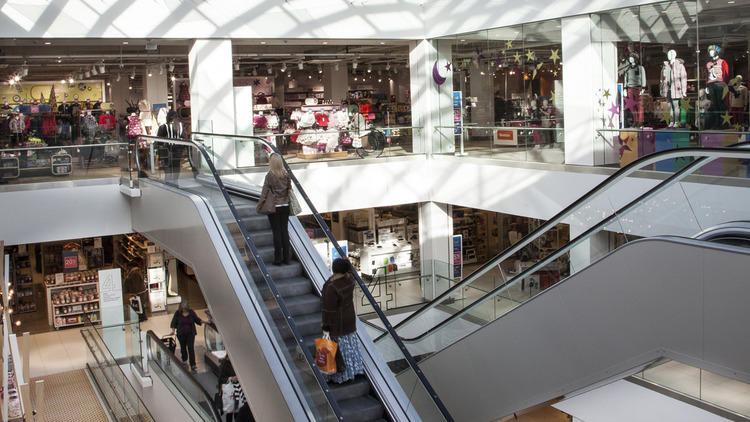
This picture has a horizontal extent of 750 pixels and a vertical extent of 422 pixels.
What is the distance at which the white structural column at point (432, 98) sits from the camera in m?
17.9

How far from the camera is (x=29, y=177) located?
1420cm

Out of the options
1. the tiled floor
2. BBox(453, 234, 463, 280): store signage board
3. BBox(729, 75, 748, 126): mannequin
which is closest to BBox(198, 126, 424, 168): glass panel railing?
BBox(453, 234, 463, 280): store signage board

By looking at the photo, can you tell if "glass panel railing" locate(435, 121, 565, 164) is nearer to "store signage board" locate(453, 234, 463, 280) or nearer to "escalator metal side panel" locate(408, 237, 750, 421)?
"store signage board" locate(453, 234, 463, 280)

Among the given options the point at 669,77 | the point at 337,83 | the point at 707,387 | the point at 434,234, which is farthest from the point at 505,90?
the point at 337,83

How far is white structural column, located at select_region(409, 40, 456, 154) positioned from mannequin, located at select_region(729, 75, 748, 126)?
7421 millimetres

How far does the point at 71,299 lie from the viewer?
1856 cm

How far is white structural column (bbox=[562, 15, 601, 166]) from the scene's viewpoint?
13484 millimetres

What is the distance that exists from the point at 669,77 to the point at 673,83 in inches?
4.8

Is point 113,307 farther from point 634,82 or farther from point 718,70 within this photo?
point 718,70

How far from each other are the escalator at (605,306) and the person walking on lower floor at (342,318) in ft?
4.74

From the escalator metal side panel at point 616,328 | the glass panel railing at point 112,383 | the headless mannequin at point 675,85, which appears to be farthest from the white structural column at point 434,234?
the escalator metal side panel at point 616,328

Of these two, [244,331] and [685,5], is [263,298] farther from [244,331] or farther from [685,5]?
[685,5]

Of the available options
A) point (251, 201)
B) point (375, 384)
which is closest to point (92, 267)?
point (251, 201)

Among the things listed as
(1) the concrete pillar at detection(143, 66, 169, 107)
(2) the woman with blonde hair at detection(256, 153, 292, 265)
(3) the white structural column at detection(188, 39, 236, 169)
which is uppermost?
(1) the concrete pillar at detection(143, 66, 169, 107)
